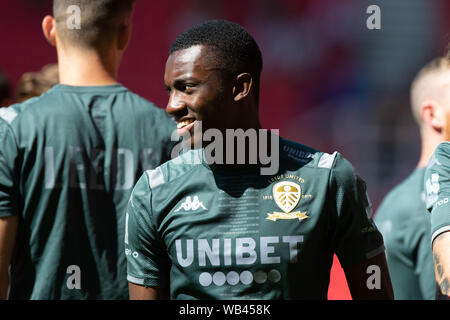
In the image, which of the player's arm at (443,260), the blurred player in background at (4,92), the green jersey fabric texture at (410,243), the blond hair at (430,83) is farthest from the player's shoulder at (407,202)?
the blurred player in background at (4,92)

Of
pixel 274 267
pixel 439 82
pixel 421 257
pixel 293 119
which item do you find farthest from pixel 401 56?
pixel 274 267

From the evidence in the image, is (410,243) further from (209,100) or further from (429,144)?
(209,100)

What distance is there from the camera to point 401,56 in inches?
396

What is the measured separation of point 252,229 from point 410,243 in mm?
1646

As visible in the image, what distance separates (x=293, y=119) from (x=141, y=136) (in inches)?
262

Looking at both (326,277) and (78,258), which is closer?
(326,277)

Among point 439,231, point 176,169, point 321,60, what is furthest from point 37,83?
point 321,60

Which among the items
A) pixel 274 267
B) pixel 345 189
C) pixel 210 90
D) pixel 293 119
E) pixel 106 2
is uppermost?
pixel 106 2

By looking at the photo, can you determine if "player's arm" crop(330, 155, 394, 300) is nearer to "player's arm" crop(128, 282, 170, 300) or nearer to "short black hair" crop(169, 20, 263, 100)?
"short black hair" crop(169, 20, 263, 100)

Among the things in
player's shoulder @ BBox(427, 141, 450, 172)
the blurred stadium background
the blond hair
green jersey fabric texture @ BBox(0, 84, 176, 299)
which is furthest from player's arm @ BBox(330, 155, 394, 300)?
the blurred stadium background

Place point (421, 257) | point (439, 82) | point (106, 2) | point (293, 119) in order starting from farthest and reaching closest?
point (293, 119), point (439, 82), point (421, 257), point (106, 2)

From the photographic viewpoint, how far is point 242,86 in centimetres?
239

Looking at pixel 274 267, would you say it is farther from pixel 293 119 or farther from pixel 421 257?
pixel 293 119
